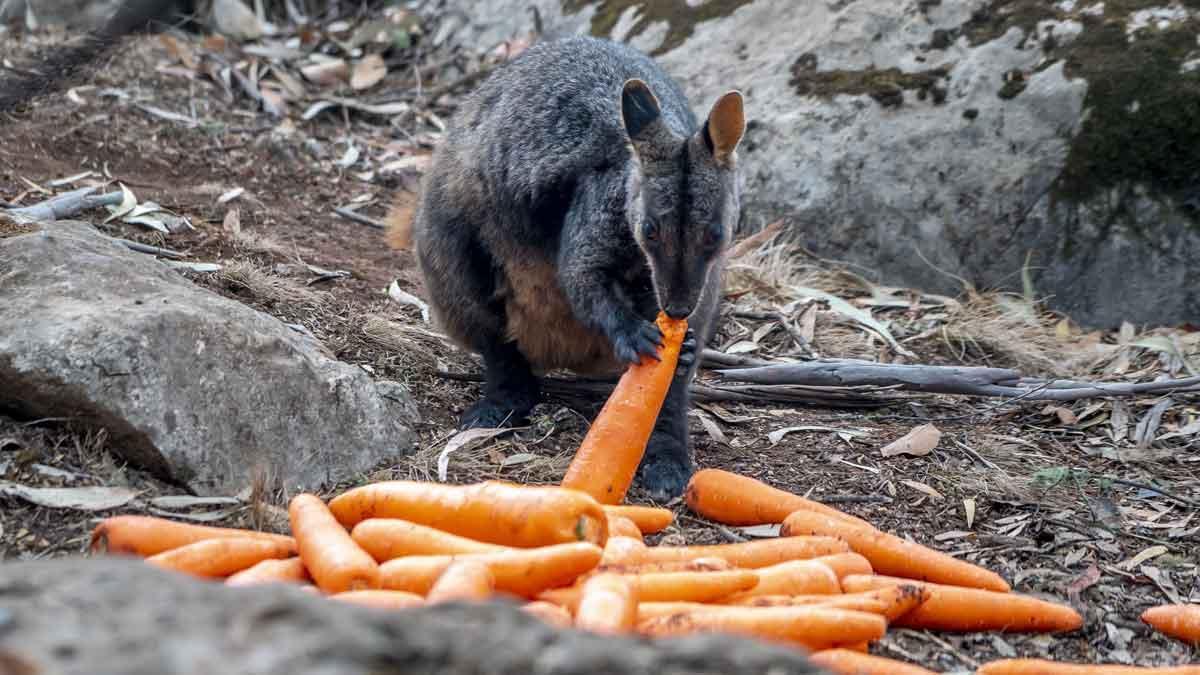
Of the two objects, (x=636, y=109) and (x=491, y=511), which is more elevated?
(x=636, y=109)

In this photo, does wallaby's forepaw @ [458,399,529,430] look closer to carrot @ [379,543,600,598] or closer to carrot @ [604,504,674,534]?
carrot @ [604,504,674,534]

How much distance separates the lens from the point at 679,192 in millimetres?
Result: 4352

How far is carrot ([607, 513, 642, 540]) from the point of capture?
11.8 ft

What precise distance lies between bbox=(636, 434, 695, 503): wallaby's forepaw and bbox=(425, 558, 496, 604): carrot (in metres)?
1.71

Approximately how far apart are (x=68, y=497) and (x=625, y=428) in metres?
1.75

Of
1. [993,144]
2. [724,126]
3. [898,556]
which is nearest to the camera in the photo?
[898,556]

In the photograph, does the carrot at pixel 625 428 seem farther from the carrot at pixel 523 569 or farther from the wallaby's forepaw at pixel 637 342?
the carrot at pixel 523 569

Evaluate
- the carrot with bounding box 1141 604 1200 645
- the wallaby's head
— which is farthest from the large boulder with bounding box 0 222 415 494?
the carrot with bounding box 1141 604 1200 645

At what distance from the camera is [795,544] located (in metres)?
3.67

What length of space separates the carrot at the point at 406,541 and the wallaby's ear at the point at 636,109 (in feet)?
5.91

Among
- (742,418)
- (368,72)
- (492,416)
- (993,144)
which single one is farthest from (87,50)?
(368,72)

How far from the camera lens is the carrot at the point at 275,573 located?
3.10 meters

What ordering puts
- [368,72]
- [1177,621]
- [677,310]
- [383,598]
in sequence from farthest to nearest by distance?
[368,72], [677,310], [1177,621], [383,598]

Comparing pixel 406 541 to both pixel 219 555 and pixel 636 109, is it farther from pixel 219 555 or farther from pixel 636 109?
pixel 636 109
